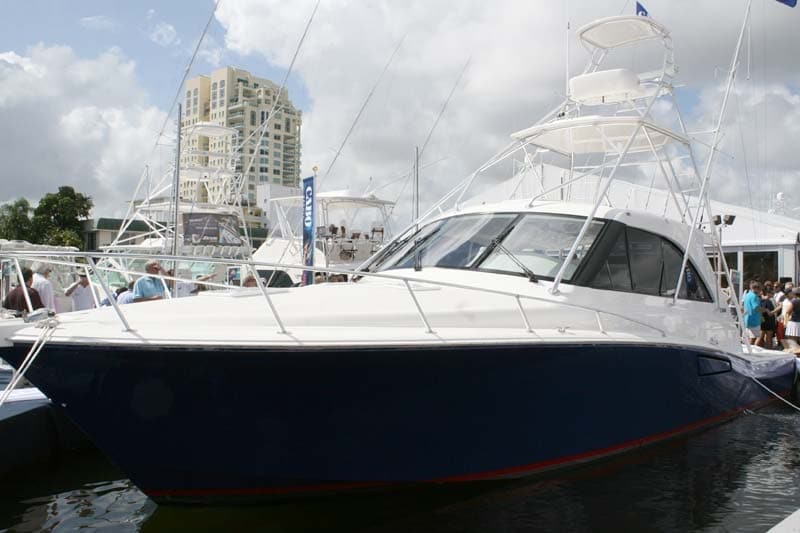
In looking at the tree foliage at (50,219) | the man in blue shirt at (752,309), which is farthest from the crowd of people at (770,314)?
the tree foliage at (50,219)

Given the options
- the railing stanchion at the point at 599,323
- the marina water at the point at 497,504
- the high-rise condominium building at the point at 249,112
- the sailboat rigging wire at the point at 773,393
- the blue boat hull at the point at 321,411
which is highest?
the high-rise condominium building at the point at 249,112

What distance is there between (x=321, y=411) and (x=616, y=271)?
3285 millimetres

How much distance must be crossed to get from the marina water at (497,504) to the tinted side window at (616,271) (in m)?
1.66

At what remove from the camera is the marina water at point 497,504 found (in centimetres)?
500

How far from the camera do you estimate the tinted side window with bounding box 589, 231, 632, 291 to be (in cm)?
611

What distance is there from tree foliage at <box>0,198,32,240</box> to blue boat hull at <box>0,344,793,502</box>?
52.0 meters

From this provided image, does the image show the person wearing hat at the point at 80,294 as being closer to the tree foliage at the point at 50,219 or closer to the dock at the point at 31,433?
the dock at the point at 31,433

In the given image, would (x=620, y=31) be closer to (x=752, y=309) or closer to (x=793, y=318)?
(x=752, y=309)

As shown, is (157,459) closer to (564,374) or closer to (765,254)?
(564,374)

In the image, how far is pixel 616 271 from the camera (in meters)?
6.27

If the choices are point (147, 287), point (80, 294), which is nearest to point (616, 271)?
point (147, 287)

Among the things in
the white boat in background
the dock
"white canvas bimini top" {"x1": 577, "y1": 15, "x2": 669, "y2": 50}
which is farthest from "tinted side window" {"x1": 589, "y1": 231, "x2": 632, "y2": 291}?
the dock

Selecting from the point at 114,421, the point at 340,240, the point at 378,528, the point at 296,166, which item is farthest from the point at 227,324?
the point at 296,166

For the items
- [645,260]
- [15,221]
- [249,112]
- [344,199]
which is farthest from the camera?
[249,112]
